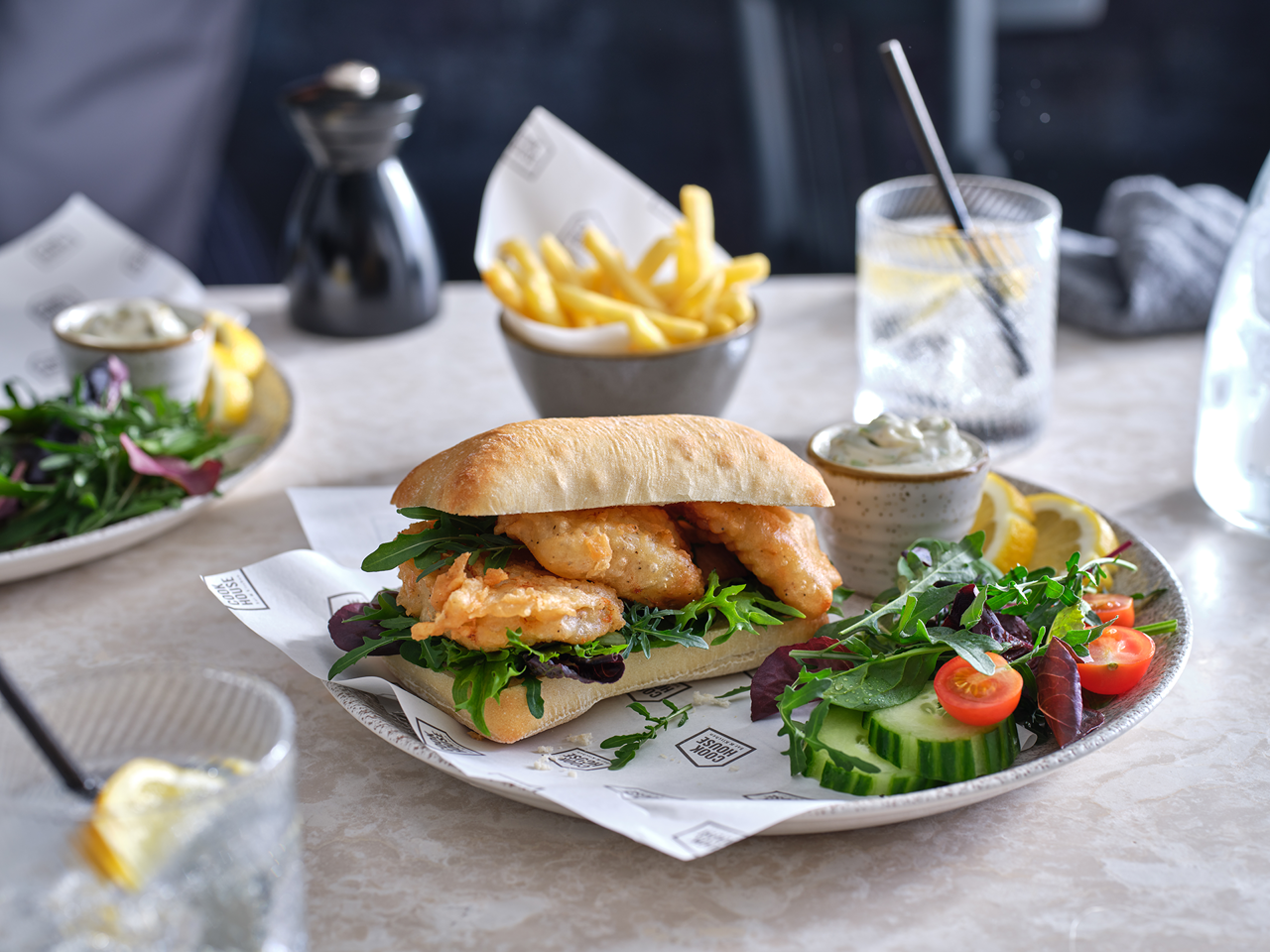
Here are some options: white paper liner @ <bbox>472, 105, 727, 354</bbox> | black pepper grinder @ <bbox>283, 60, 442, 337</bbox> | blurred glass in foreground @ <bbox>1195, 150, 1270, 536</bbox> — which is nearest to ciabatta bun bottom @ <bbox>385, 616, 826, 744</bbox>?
blurred glass in foreground @ <bbox>1195, 150, 1270, 536</bbox>

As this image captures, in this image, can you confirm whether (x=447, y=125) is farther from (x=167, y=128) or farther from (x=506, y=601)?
(x=506, y=601)

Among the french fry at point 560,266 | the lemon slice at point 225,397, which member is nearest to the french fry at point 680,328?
the french fry at point 560,266

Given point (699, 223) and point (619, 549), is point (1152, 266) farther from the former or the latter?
point (619, 549)

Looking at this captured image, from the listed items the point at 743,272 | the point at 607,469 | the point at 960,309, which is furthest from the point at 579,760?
the point at 960,309

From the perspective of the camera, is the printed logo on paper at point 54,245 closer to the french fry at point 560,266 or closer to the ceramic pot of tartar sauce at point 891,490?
the french fry at point 560,266

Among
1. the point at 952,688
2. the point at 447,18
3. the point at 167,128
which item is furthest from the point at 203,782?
the point at 447,18

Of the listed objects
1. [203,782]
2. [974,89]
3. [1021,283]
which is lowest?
[974,89]
